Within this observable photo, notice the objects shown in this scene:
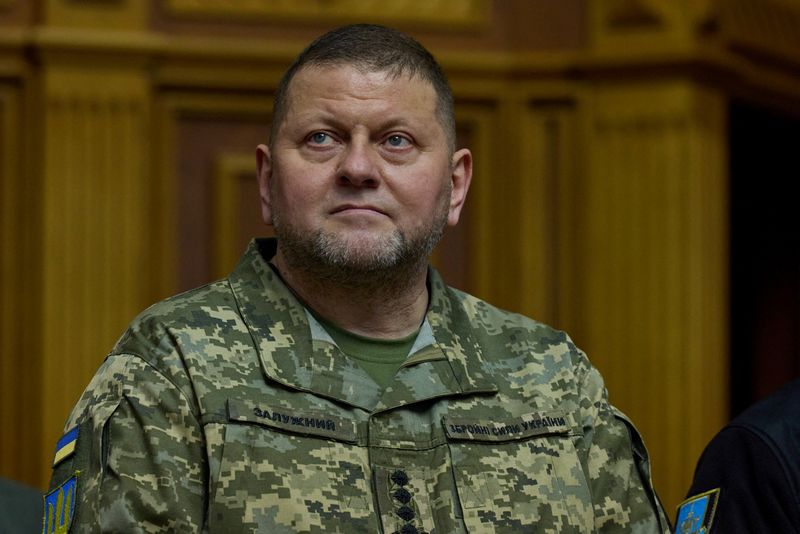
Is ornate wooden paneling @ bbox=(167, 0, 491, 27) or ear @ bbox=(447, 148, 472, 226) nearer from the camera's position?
ear @ bbox=(447, 148, 472, 226)

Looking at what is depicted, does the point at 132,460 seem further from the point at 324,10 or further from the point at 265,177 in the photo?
the point at 324,10

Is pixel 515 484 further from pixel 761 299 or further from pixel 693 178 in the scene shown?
pixel 761 299

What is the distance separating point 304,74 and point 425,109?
0.19 metres

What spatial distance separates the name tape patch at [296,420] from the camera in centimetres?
222

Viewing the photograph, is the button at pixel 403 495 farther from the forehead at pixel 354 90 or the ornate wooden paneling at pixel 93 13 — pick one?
the ornate wooden paneling at pixel 93 13

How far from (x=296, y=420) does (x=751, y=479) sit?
28.7 inches

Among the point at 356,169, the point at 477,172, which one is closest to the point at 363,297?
the point at 356,169

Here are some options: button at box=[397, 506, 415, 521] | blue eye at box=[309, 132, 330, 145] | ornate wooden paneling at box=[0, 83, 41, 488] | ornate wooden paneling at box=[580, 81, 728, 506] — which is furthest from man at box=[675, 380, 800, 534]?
ornate wooden paneling at box=[0, 83, 41, 488]

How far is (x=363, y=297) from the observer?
243 cm

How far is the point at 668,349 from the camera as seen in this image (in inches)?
182

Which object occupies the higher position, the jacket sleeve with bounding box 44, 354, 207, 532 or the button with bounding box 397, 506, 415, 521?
the jacket sleeve with bounding box 44, 354, 207, 532

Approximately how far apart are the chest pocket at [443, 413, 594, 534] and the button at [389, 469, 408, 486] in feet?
0.27

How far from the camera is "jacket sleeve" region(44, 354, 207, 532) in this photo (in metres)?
2.10

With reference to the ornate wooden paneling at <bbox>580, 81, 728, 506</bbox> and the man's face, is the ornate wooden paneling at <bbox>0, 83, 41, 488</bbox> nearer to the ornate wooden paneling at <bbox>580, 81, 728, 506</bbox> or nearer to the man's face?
the ornate wooden paneling at <bbox>580, 81, 728, 506</bbox>
